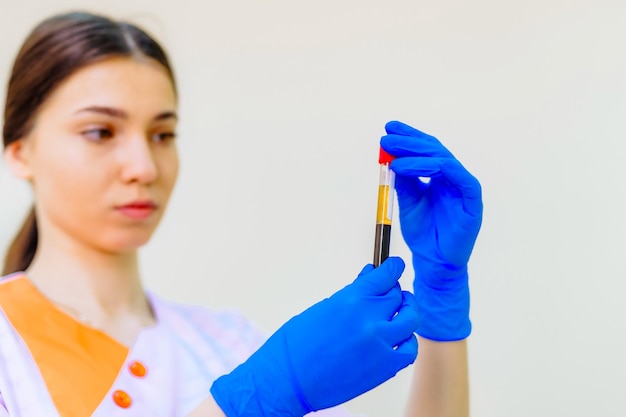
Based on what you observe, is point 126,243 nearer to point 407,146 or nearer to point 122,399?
point 122,399

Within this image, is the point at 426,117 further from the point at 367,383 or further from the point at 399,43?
the point at 367,383

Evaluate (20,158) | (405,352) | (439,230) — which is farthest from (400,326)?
(20,158)

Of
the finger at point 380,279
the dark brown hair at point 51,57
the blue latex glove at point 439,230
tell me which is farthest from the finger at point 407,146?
the dark brown hair at point 51,57

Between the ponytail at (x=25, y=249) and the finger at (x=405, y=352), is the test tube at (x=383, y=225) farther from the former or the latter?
the ponytail at (x=25, y=249)

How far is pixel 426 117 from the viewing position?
1.10 metres

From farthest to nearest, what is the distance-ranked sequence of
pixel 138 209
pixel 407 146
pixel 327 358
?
pixel 138 209, pixel 407 146, pixel 327 358

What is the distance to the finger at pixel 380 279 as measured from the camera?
28.6 inches

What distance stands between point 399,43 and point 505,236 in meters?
0.37

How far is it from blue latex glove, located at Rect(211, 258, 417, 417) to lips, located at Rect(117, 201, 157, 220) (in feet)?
1.02

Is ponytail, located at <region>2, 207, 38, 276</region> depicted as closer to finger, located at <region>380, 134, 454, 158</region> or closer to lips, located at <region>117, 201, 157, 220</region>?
lips, located at <region>117, 201, 157, 220</region>

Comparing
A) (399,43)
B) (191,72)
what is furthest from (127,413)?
(399,43)

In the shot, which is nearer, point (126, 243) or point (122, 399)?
point (122, 399)

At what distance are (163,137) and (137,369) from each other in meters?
0.33

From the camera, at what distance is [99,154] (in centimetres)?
89
